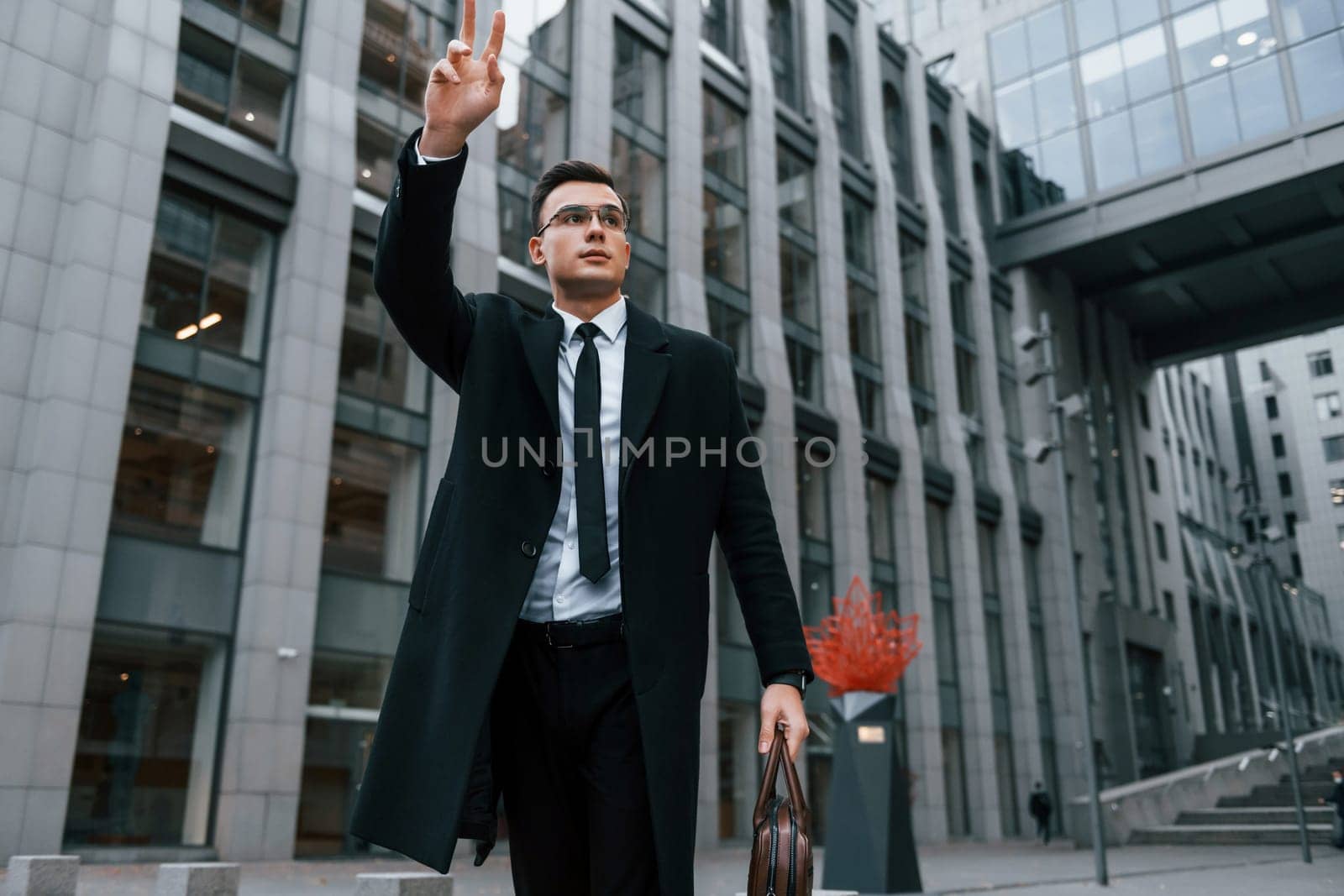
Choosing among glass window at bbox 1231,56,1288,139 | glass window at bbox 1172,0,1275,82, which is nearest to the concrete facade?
glass window at bbox 1172,0,1275,82

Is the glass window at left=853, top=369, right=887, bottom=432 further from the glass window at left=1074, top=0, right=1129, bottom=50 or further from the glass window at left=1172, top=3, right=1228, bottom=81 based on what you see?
the glass window at left=1074, top=0, right=1129, bottom=50

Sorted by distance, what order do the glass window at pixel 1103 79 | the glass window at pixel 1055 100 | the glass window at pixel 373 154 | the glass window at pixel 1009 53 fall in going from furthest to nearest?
the glass window at pixel 1009 53 < the glass window at pixel 1055 100 < the glass window at pixel 1103 79 < the glass window at pixel 373 154

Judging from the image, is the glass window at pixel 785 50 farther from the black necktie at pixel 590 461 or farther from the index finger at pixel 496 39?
the black necktie at pixel 590 461

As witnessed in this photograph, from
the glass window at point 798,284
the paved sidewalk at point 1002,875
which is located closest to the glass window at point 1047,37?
the glass window at point 798,284

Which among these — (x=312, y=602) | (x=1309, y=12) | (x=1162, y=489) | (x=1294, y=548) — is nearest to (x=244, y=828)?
(x=312, y=602)

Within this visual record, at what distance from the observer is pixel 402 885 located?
8.07 meters

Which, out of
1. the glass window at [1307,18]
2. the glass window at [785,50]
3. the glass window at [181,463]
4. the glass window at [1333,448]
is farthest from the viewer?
the glass window at [1333,448]

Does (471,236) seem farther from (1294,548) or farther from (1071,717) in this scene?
(1294,548)

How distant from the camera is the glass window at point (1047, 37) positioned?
4641cm

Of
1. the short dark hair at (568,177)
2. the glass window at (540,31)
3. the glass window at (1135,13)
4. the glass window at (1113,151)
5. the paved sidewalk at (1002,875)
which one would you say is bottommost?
the paved sidewalk at (1002,875)

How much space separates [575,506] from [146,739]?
16.6m

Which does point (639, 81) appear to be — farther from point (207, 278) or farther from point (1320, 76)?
point (1320, 76)

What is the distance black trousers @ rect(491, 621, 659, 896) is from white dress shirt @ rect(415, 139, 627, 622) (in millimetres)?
97

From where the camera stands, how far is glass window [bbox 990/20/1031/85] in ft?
156
